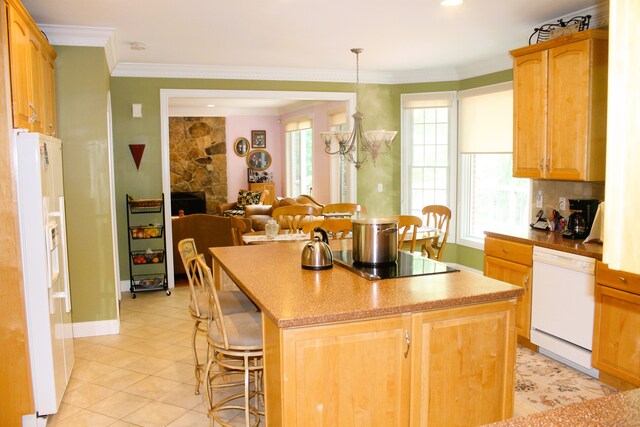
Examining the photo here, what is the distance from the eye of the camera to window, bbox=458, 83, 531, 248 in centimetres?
582

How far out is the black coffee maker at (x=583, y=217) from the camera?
4012 millimetres

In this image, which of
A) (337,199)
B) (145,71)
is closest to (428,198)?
(337,199)

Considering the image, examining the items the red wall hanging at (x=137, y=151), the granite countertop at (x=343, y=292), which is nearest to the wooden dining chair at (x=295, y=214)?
the red wall hanging at (x=137, y=151)

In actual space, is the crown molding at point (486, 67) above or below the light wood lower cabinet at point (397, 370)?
above

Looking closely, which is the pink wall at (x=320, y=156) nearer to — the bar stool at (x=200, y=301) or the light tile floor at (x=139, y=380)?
the light tile floor at (x=139, y=380)

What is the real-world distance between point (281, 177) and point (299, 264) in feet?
29.8

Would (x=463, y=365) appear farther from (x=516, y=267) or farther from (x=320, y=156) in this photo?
(x=320, y=156)

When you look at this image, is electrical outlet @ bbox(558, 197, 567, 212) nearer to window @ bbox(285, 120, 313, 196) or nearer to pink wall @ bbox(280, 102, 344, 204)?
pink wall @ bbox(280, 102, 344, 204)

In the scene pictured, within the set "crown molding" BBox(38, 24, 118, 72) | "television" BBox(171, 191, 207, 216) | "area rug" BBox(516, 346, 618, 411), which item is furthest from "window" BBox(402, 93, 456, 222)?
"television" BBox(171, 191, 207, 216)

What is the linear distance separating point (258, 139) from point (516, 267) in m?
8.63

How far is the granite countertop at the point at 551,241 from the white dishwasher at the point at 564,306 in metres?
0.04

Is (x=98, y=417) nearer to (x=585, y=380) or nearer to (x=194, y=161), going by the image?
(x=585, y=380)

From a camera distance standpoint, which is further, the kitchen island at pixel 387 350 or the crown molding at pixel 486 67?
Answer: the crown molding at pixel 486 67

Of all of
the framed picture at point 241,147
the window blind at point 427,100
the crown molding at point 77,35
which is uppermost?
the crown molding at point 77,35
